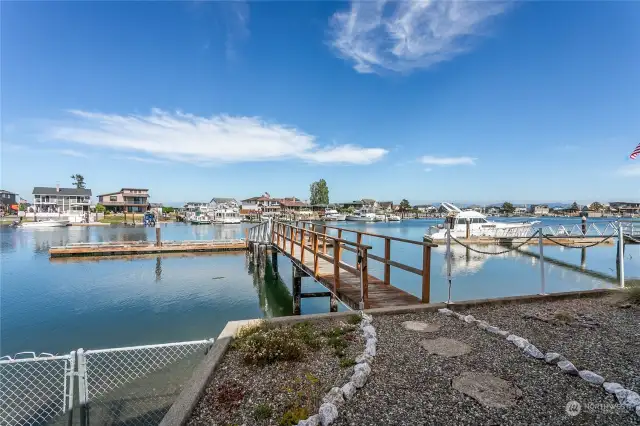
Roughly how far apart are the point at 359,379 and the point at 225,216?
84.7m

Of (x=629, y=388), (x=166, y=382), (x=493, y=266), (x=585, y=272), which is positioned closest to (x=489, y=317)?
(x=629, y=388)

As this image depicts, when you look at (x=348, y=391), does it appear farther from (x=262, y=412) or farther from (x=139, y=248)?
(x=139, y=248)

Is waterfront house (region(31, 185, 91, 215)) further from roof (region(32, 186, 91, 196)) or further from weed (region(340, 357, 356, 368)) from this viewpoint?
weed (region(340, 357, 356, 368))

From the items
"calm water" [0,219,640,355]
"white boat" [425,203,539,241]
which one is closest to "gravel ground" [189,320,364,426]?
"calm water" [0,219,640,355]

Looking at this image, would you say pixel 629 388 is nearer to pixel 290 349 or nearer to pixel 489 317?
pixel 489 317

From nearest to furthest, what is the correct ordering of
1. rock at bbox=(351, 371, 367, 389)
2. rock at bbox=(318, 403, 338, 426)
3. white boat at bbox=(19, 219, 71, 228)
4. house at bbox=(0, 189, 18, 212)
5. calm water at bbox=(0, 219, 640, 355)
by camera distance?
rock at bbox=(318, 403, 338, 426)
rock at bbox=(351, 371, 367, 389)
calm water at bbox=(0, 219, 640, 355)
white boat at bbox=(19, 219, 71, 228)
house at bbox=(0, 189, 18, 212)

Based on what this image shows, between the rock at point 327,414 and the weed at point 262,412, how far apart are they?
1.91 feet

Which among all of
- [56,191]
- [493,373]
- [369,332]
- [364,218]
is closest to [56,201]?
[56,191]

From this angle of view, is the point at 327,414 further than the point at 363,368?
No

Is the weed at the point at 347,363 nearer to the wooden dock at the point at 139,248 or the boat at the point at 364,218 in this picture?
the wooden dock at the point at 139,248

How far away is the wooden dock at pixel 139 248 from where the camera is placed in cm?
2755

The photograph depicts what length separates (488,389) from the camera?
3820 mm

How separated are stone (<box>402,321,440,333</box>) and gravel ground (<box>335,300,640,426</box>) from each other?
0.10 metres

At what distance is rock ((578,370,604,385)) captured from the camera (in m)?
3.88
